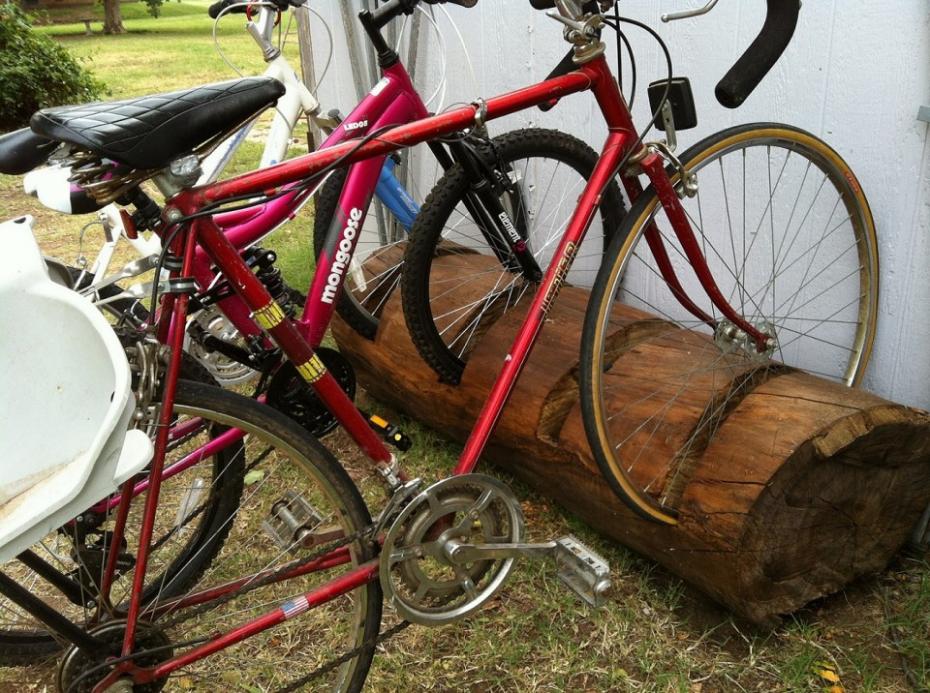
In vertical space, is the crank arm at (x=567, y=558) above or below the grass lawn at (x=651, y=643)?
above

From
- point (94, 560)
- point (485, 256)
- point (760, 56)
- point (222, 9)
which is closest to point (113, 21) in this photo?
point (222, 9)

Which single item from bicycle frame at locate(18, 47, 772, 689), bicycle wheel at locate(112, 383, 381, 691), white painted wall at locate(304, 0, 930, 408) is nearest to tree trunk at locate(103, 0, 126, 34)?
white painted wall at locate(304, 0, 930, 408)

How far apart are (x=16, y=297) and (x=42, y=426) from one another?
8.7 inches

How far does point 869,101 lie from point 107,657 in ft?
7.20

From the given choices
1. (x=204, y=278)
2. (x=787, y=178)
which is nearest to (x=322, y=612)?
(x=204, y=278)

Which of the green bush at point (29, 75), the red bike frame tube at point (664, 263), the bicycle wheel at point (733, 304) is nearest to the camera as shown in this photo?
the bicycle wheel at point (733, 304)

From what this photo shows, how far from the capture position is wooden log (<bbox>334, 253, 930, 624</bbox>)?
189 cm

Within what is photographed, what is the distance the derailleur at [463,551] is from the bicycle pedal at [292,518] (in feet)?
0.71

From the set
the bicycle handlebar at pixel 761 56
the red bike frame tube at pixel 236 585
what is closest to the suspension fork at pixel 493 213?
the bicycle handlebar at pixel 761 56

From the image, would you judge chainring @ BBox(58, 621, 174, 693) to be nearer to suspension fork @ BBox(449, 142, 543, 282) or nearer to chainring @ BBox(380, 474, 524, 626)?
chainring @ BBox(380, 474, 524, 626)

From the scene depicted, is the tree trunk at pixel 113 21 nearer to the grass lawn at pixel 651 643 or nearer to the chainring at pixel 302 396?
the chainring at pixel 302 396

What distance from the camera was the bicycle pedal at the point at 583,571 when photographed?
6.22 ft

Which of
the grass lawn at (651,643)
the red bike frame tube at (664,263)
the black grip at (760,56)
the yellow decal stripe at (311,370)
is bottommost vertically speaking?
the grass lawn at (651,643)

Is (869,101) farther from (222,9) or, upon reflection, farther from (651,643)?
(222,9)
